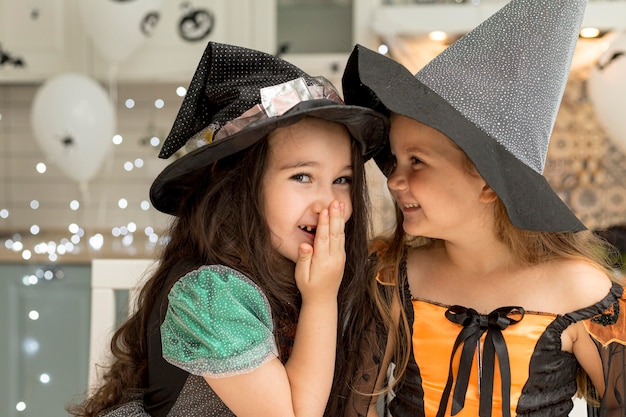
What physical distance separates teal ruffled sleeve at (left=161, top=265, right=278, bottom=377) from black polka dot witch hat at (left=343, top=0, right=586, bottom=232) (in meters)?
0.30

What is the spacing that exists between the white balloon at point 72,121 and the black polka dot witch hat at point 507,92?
59.4 inches

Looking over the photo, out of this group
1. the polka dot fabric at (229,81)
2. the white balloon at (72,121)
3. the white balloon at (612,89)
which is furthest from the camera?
the white balloon at (72,121)

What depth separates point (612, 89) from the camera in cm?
196

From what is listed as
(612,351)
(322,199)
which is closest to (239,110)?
(322,199)

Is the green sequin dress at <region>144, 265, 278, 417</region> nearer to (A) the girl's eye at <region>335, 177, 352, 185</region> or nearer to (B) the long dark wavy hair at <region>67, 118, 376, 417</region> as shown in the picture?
(B) the long dark wavy hair at <region>67, 118, 376, 417</region>

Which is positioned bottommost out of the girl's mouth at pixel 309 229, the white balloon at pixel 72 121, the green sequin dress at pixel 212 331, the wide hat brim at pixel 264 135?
the white balloon at pixel 72 121

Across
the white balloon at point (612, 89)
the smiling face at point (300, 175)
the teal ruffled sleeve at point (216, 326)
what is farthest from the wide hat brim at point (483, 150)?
the white balloon at point (612, 89)

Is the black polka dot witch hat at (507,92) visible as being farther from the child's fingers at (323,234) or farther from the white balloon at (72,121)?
the white balloon at (72,121)

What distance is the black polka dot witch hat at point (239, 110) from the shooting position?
2.94ft

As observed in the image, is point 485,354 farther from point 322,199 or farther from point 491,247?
point 322,199

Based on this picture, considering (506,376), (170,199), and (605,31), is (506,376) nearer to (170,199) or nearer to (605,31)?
(170,199)

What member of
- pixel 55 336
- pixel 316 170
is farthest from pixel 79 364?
pixel 316 170

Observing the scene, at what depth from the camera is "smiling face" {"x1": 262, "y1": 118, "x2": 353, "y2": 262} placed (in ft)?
3.19

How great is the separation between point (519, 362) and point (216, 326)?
0.40 metres
